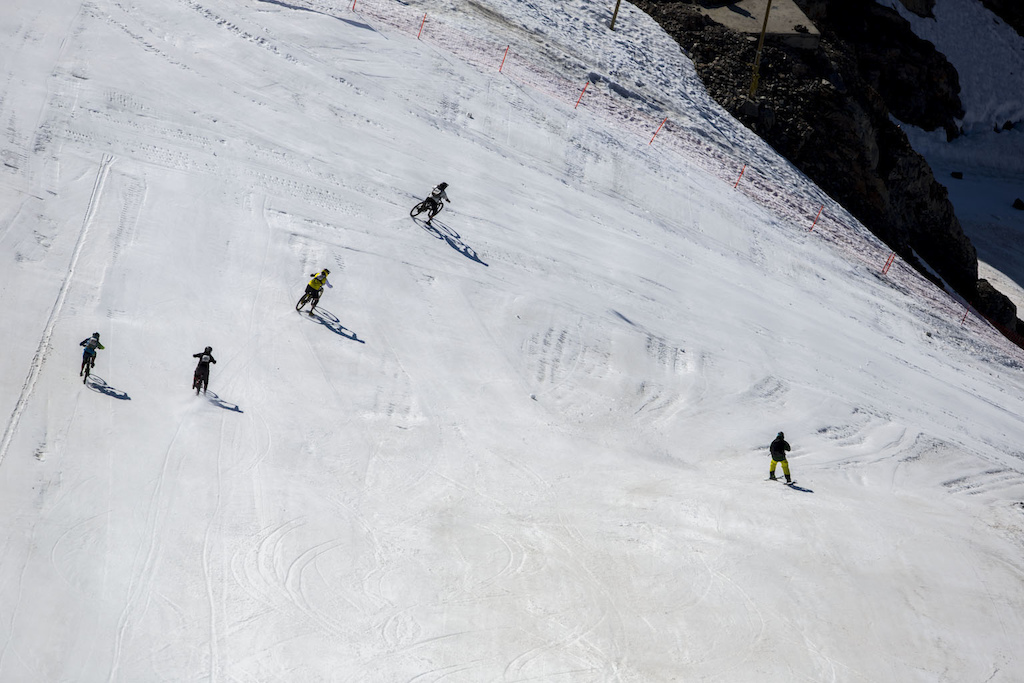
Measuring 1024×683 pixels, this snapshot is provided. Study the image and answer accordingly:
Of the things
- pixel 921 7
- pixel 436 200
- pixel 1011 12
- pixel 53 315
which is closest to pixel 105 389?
pixel 53 315

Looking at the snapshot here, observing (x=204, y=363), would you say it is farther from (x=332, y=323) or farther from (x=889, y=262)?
(x=889, y=262)

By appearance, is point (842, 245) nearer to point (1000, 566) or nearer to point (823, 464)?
point (823, 464)

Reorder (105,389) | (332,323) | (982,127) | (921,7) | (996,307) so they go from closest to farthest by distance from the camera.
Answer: (105,389) < (332,323) < (996,307) < (921,7) < (982,127)

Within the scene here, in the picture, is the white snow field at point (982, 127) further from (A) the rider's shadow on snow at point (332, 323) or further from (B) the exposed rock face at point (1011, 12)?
(A) the rider's shadow on snow at point (332, 323)

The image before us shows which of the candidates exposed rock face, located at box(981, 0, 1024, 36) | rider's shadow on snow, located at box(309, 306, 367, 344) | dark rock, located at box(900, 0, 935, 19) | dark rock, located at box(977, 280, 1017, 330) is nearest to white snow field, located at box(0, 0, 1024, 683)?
rider's shadow on snow, located at box(309, 306, 367, 344)

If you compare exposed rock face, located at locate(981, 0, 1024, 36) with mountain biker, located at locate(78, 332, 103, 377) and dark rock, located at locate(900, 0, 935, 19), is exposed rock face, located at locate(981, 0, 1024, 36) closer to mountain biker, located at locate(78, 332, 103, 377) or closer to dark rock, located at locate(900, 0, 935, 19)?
dark rock, located at locate(900, 0, 935, 19)

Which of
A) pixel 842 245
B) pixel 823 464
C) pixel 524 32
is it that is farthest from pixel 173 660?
pixel 524 32

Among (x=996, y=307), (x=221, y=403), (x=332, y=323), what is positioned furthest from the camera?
(x=996, y=307)
